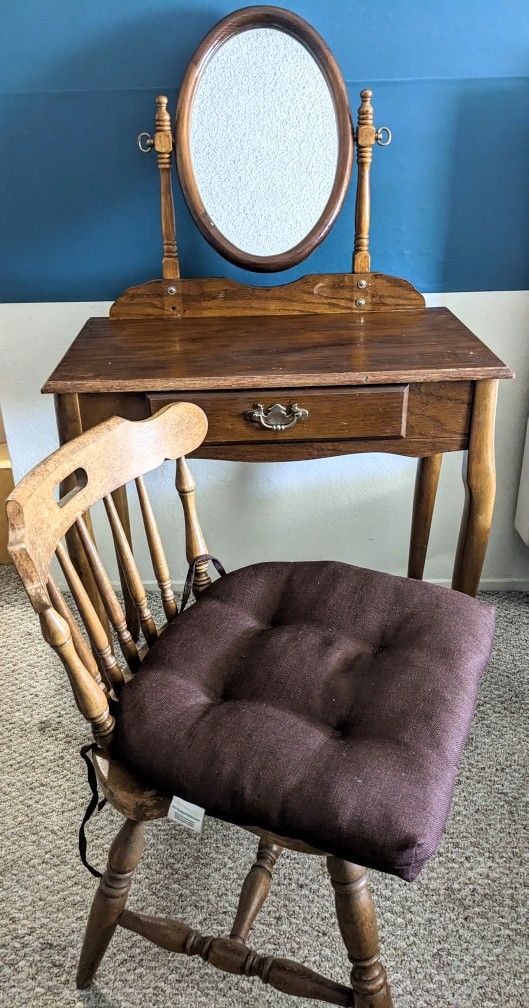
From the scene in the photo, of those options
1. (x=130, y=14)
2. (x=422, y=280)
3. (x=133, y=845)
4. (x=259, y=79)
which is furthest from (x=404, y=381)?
(x=130, y=14)

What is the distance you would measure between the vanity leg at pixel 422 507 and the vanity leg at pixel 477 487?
22cm

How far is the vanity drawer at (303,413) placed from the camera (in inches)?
53.4

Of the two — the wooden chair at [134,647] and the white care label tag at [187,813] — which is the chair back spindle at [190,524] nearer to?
the wooden chair at [134,647]

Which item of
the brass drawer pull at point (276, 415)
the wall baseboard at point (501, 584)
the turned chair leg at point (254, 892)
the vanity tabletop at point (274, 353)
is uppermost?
the vanity tabletop at point (274, 353)

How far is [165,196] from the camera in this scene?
159 centimetres

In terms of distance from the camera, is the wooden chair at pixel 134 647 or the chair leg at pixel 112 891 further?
the chair leg at pixel 112 891

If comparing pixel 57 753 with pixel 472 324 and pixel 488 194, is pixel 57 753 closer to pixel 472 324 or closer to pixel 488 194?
pixel 472 324

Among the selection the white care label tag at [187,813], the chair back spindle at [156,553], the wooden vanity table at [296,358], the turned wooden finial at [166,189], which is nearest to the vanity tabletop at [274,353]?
the wooden vanity table at [296,358]

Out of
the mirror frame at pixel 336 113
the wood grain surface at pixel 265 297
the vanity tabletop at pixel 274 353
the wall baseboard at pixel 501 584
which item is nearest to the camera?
the vanity tabletop at pixel 274 353

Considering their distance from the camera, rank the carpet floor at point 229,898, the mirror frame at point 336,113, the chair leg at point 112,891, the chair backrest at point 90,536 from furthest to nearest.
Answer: the mirror frame at point 336,113, the carpet floor at point 229,898, the chair leg at point 112,891, the chair backrest at point 90,536

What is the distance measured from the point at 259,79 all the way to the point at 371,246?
1.29 feet

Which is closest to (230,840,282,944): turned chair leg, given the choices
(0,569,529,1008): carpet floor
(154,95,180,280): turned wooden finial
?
(0,569,529,1008): carpet floor

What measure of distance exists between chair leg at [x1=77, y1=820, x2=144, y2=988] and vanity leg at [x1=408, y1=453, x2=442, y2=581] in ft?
2.92

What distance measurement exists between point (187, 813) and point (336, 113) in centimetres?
126
